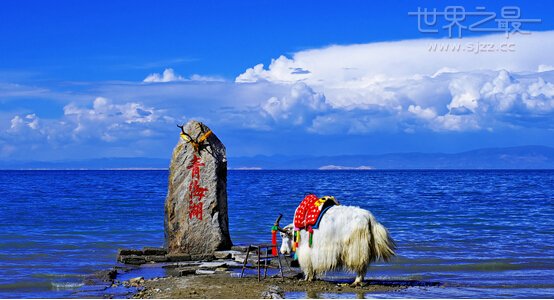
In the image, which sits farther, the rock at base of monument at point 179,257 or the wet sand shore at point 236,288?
the rock at base of monument at point 179,257

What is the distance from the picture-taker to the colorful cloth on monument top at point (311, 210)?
33.7 ft

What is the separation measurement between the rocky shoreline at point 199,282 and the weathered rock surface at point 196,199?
0.29 meters

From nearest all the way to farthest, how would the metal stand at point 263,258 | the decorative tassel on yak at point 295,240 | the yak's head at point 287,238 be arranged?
the decorative tassel on yak at point 295,240 < the metal stand at point 263,258 < the yak's head at point 287,238

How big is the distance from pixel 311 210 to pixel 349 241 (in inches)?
27.3

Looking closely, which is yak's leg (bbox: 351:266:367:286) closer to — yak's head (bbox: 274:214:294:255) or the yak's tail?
the yak's tail

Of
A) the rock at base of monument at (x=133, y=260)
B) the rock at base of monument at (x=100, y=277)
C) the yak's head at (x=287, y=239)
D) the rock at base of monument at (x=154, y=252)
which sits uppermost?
the yak's head at (x=287, y=239)

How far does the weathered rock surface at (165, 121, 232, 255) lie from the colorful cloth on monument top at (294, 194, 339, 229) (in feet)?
10.9

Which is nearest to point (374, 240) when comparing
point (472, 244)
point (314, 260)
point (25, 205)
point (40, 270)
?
point (314, 260)

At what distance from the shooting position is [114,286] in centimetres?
1077

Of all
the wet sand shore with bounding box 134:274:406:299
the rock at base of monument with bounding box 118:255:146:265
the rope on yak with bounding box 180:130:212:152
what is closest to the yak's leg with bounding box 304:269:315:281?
the wet sand shore with bounding box 134:274:406:299

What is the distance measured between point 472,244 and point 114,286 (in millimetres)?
9213

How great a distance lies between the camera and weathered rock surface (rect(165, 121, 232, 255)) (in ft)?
44.3

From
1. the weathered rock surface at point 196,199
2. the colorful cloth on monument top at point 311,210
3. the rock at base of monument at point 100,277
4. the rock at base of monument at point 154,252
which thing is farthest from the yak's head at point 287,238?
the rock at base of monument at point 154,252

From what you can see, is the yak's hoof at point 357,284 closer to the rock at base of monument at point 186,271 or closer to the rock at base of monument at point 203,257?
the rock at base of monument at point 186,271
